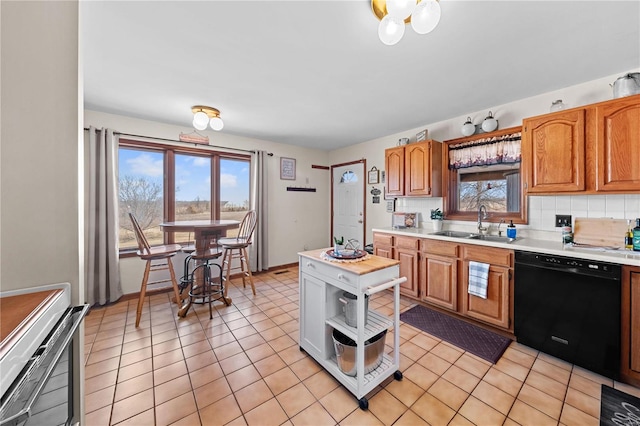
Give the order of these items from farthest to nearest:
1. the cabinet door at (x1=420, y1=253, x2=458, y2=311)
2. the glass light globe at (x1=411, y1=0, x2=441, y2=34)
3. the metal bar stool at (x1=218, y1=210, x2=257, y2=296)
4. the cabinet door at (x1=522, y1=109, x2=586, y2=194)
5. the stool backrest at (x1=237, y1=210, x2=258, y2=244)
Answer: the stool backrest at (x1=237, y1=210, x2=258, y2=244) → the metal bar stool at (x1=218, y1=210, x2=257, y2=296) → the cabinet door at (x1=420, y1=253, x2=458, y2=311) → the cabinet door at (x1=522, y1=109, x2=586, y2=194) → the glass light globe at (x1=411, y1=0, x2=441, y2=34)

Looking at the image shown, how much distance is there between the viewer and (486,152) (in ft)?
9.68

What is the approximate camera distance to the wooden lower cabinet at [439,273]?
265cm

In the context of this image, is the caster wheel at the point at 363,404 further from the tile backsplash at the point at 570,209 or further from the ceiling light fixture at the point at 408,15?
the tile backsplash at the point at 570,209

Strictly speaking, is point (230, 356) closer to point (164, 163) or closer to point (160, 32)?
point (160, 32)

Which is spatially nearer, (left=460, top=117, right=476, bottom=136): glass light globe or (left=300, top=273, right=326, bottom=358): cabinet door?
(left=300, top=273, right=326, bottom=358): cabinet door

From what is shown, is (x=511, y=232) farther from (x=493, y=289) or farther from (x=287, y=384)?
(x=287, y=384)

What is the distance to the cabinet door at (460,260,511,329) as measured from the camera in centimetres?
227

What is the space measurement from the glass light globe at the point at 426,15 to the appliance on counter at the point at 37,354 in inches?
76.4

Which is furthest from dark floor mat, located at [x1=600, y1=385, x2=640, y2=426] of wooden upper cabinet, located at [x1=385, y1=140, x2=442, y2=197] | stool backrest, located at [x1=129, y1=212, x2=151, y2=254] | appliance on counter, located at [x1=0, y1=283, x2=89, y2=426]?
stool backrest, located at [x1=129, y1=212, x2=151, y2=254]

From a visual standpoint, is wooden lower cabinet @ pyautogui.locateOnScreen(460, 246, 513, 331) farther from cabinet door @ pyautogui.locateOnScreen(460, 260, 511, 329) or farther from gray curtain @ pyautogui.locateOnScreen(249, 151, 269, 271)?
gray curtain @ pyautogui.locateOnScreen(249, 151, 269, 271)

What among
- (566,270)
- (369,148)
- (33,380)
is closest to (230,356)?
(33,380)

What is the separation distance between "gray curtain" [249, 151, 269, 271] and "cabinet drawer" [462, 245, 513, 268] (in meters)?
3.02

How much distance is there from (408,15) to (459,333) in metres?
2.66

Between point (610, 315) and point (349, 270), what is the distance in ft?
6.39
